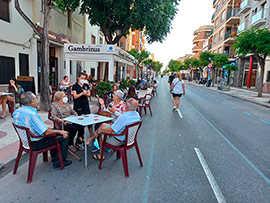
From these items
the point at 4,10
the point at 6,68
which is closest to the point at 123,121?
the point at 6,68

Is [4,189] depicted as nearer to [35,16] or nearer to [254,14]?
[35,16]

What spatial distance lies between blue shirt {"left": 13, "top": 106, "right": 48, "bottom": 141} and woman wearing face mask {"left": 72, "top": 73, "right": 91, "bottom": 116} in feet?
6.21

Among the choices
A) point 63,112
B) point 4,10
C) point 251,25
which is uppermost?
point 251,25

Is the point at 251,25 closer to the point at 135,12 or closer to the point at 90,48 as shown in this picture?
the point at 135,12

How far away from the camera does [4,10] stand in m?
10.3

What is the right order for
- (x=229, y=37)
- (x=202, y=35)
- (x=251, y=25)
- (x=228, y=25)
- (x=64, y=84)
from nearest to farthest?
(x=64, y=84), (x=251, y=25), (x=229, y=37), (x=228, y=25), (x=202, y=35)

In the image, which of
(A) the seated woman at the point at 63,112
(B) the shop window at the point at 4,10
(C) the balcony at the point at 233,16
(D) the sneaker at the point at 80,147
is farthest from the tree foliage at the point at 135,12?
(C) the balcony at the point at 233,16

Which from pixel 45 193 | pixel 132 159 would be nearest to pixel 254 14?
pixel 132 159

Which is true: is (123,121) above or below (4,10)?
below

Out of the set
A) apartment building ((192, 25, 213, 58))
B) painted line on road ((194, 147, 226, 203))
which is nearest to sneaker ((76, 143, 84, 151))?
painted line on road ((194, 147, 226, 203))

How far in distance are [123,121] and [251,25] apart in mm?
29448

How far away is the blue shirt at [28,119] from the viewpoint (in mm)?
3090

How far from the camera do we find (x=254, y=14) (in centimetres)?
2633

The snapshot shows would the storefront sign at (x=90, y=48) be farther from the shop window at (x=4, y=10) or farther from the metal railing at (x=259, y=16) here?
the metal railing at (x=259, y=16)
